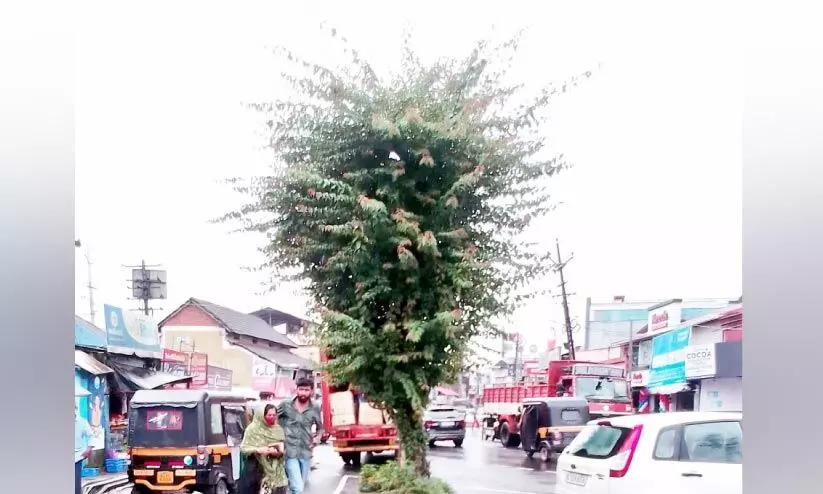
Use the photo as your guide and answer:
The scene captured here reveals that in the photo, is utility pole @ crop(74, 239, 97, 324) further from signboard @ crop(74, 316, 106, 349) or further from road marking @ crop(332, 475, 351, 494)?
road marking @ crop(332, 475, 351, 494)

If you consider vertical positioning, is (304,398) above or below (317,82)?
below

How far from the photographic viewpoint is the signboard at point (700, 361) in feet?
11.8

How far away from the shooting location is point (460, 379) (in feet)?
12.8

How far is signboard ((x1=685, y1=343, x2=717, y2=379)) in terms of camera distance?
3.60 m

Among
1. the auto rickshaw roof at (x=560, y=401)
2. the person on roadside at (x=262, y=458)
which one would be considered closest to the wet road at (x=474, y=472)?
the person on roadside at (x=262, y=458)

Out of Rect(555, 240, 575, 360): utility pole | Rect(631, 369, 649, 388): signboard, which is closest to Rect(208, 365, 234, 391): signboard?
Rect(555, 240, 575, 360): utility pole

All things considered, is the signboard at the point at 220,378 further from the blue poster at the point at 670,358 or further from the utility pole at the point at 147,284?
the blue poster at the point at 670,358

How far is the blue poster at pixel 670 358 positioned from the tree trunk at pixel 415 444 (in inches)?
57.8

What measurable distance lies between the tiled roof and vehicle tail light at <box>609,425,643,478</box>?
2098 millimetres

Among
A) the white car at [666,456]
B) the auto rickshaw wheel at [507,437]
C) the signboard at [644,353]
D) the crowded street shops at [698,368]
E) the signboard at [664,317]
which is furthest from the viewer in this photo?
the auto rickshaw wheel at [507,437]
